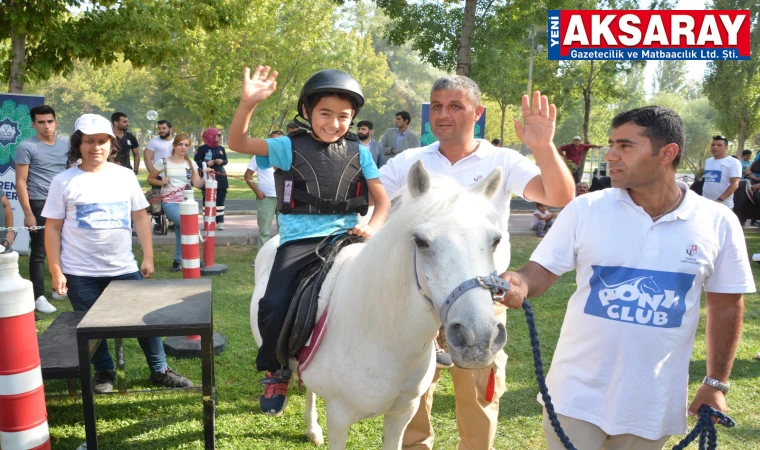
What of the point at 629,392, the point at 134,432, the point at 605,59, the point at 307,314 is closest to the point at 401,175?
the point at 307,314

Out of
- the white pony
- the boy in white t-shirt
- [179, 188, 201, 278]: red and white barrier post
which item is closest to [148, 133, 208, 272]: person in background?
[179, 188, 201, 278]: red and white barrier post

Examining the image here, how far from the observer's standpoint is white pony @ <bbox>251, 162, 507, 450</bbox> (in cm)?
188

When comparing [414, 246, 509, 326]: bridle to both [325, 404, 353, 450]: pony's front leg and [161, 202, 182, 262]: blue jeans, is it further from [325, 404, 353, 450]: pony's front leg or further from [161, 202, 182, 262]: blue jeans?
[161, 202, 182, 262]: blue jeans

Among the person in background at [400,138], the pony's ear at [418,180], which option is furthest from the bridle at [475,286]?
the person in background at [400,138]

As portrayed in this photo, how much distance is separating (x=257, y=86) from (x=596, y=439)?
8.39 feet

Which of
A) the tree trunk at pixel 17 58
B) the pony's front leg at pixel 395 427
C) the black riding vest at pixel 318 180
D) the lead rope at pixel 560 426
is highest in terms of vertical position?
the tree trunk at pixel 17 58

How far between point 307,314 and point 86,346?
1.47 m

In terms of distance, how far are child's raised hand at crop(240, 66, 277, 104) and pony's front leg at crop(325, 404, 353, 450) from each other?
180 cm

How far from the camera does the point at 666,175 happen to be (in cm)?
238

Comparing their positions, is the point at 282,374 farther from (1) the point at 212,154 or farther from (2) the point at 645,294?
(1) the point at 212,154

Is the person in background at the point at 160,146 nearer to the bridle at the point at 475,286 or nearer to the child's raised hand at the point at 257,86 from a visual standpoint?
the child's raised hand at the point at 257,86

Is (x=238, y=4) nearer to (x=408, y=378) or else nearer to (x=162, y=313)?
(x=162, y=313)

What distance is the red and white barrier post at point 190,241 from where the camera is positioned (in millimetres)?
5855

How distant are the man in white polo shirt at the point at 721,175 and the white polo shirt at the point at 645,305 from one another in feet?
32.3
